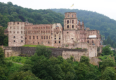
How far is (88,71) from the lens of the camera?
71438mm

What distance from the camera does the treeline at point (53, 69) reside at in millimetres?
56278

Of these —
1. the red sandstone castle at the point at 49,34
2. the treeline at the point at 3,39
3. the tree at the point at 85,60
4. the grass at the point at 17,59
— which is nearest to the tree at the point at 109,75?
the tree at the point at 85,60

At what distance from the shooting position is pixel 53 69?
202ft

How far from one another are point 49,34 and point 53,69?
1078 inches

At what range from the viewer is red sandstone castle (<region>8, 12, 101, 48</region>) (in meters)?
84.6

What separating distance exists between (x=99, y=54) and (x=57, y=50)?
66.2 ft

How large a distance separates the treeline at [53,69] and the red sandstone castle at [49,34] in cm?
873

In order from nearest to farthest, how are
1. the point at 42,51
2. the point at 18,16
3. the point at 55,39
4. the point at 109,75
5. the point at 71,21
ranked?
the point at 109,75 → the point at 42,51 → the point at 55,39 → the point at 71,21 → the point at 18,16

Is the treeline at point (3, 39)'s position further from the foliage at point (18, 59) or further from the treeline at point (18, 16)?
the treeline at point (18, 16)

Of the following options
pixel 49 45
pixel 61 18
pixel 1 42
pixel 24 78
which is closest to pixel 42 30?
pixel 49 45

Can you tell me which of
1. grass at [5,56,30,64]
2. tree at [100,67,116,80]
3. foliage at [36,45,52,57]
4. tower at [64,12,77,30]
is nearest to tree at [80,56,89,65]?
tree at [100,67,116,80]

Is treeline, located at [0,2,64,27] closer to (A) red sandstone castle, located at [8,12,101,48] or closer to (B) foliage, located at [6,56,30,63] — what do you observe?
(A) red sandstone castle, located at [8,12,101,48]

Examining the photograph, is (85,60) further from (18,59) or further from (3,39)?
(3,39)

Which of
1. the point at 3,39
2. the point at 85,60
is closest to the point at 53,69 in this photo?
the point at 85,60
